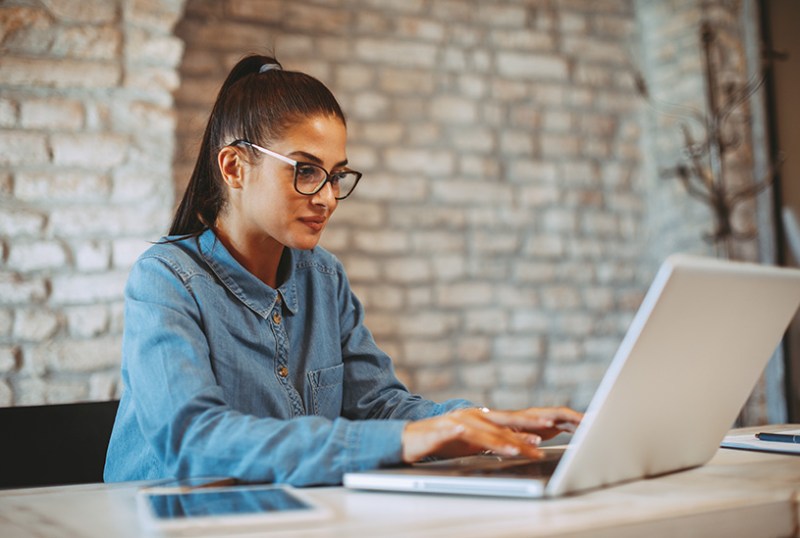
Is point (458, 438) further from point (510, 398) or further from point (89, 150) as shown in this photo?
point (510, 398)

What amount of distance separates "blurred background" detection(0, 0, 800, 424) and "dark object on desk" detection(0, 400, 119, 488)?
1.75 m

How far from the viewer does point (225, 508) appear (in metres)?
0.89

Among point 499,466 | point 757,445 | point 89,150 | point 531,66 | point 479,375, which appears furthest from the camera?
point 531,66

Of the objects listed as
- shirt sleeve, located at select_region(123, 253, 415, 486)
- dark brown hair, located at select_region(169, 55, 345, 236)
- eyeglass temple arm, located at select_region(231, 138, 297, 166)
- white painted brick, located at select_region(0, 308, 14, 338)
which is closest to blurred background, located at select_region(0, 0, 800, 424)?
white painted brick, located at select_region(0, 308, 14, 338)

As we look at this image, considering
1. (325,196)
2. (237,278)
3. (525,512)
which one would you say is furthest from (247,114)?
(525,512)

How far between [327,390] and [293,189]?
0.42 meters

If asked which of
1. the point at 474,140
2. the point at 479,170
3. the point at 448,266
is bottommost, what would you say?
the point at 448,266

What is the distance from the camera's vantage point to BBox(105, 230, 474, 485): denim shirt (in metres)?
1.13

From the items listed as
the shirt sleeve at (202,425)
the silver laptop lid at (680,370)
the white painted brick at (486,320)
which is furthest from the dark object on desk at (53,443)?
the white painted brick at (486,320)

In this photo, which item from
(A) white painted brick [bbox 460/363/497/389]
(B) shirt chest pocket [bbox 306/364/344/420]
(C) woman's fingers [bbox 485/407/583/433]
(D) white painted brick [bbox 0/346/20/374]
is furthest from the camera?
(A) white painted brick [bbox 460/363/497/389]

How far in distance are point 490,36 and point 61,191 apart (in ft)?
7.61

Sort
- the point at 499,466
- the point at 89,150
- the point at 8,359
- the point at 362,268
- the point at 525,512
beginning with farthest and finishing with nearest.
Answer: the point at 362,268 < the point at 89,150 < the point at 8,359 < the point at 499,466 < the point at 525,512

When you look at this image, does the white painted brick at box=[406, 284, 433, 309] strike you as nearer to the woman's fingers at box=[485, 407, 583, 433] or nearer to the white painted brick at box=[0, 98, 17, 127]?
the white painted brick at box=[0, 98, 17, 127]

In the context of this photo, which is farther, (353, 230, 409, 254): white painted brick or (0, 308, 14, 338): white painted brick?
(353, 230, 409, 254): white painted brick
